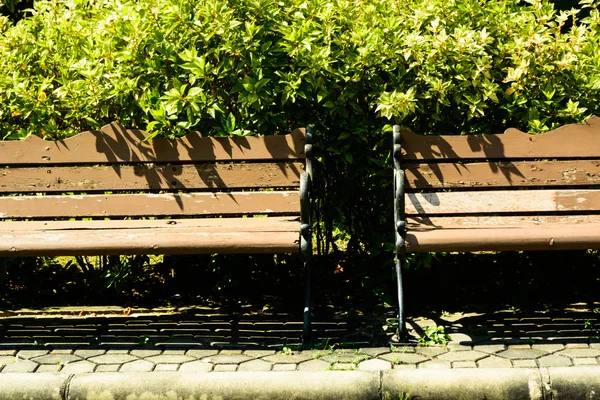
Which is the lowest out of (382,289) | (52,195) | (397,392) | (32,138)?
(397,392)

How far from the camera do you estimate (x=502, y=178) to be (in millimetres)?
5098

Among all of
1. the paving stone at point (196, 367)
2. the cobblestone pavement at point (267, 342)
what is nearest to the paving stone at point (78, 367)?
the cobblestone pavement at point (267, 342)

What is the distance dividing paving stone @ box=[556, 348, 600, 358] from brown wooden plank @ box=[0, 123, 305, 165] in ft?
7.19

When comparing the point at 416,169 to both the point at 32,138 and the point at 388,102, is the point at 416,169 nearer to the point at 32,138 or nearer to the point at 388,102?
the point at 388,102

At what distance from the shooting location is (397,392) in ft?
12.9

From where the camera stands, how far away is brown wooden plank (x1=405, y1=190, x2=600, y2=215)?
197 inches

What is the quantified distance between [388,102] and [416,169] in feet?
1.43

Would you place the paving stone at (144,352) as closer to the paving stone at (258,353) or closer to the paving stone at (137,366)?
the paving stone at (137,366)

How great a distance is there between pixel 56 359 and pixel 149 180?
1261 mm

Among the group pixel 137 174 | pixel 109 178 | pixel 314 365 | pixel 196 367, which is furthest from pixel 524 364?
pixel 109 178

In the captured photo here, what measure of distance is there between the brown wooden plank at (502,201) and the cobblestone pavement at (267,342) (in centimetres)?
67

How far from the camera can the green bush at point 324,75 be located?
16.9 feet

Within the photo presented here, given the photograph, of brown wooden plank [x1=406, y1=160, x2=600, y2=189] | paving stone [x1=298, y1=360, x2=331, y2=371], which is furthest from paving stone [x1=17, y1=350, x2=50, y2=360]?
brown wooden plank [x1=406, y1=160, x2=600, y2=189]

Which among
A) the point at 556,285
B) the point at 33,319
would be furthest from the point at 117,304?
the point at 556,285
